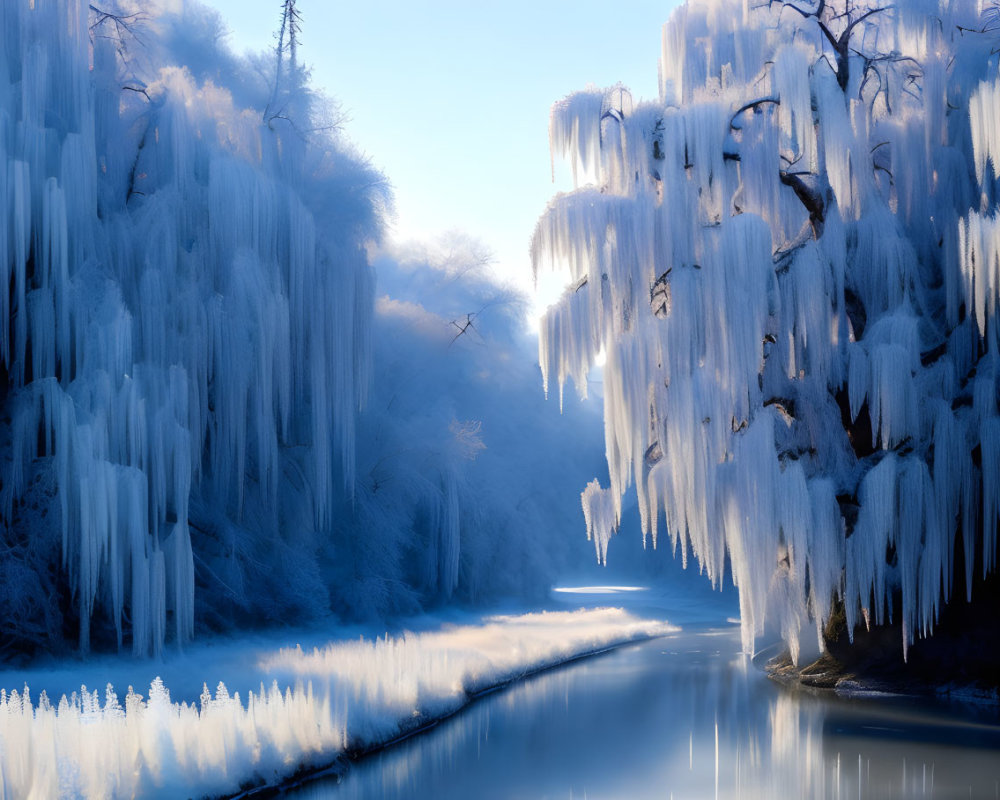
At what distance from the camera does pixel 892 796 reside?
21.8ft

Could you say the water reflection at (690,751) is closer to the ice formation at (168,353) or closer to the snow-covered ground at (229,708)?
the snow-covered ground at (229,708)

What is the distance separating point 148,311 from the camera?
37.7 feet

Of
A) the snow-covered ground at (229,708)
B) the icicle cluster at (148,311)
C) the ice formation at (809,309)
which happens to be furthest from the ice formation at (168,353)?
the ice formation at (809,309)

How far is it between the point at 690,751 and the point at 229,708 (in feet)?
12.5

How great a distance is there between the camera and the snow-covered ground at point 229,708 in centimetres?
595

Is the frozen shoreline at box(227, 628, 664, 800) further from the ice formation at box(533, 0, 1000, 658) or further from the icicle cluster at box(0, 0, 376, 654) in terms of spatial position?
the ice formation at box(533, 0, 1000, 658)

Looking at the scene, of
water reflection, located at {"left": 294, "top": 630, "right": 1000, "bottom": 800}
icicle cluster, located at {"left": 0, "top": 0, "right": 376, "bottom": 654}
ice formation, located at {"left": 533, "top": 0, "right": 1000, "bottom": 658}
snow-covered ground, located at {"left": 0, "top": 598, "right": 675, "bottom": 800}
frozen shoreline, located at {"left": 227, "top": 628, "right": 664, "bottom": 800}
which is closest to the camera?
snow-covered ground, located at {"left": 0, "top": 598, "right": 675, "bottom": 800}

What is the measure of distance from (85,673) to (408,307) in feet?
50.2

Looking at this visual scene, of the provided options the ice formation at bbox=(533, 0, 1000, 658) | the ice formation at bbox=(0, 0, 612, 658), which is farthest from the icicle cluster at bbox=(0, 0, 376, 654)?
the ice formation at bbox=(533, 0, 1000, 658)

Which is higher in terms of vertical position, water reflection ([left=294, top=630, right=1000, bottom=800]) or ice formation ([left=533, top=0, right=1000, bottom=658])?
ice formation ([left=533, top=0, right=1000, bottom=658])

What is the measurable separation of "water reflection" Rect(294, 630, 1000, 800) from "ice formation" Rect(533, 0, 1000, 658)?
40.8 inches

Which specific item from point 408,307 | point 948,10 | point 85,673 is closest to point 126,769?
point 85,673

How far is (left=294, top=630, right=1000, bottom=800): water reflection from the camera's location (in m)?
7.08

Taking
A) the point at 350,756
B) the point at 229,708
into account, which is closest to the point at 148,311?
the point at 229,708
